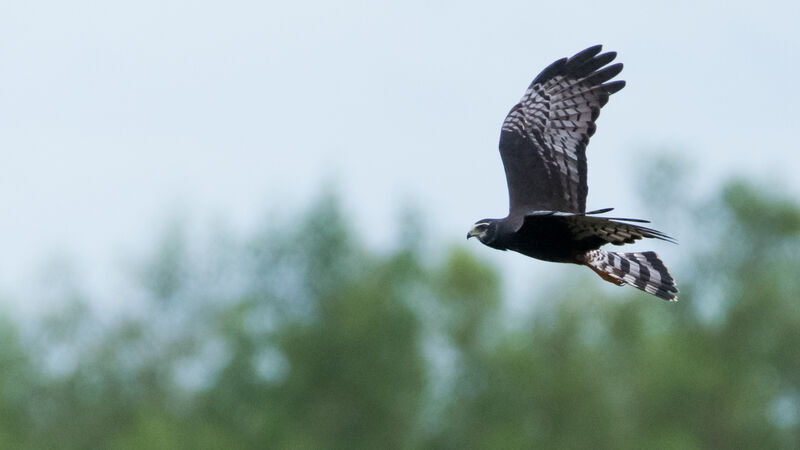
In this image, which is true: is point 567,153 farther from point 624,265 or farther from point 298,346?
point 298,346

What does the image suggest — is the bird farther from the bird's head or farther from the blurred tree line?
the blurred tree line

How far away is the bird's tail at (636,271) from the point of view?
12055mm

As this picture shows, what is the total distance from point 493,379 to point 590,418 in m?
2.45

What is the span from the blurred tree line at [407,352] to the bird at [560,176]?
1656 cm

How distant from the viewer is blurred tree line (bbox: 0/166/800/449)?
31.9 m

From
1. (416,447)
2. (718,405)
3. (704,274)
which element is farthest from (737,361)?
(416,447)

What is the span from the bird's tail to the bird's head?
2.33 ft

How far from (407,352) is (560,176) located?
19.0 m

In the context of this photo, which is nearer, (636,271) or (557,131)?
(636,271)

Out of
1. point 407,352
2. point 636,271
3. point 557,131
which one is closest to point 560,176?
point 557,131

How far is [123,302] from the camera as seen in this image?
135 feet

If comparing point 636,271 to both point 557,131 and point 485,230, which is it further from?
point 557,131

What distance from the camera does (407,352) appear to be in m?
32.0

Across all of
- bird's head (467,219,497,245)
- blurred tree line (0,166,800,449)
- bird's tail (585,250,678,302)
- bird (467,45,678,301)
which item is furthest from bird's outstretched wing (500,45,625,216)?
blurred tree line (0,166,800,449)
